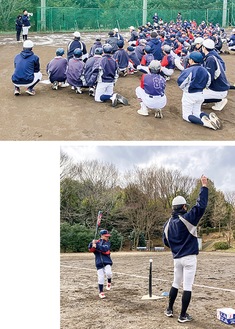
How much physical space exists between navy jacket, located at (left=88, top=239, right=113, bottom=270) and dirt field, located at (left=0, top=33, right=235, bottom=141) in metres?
2.33

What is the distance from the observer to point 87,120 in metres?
8.38

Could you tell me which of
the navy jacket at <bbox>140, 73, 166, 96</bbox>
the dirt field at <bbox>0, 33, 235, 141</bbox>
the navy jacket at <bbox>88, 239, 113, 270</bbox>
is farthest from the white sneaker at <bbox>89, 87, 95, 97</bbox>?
the navy jacket at <bbox>88, 239, 113, 270</bbox>

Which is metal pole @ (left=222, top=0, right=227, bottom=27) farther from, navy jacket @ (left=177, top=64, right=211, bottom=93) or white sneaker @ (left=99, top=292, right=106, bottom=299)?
white sneaker @ (left=99, top=292, right=106, bottom=299)

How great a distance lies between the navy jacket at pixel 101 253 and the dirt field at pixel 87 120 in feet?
7.65

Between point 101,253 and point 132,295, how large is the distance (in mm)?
665

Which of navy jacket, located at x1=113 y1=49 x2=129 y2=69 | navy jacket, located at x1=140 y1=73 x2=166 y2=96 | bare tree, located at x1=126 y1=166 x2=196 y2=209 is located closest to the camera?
bare tree, located at x1=126 y1=166 x2=196 y2=209

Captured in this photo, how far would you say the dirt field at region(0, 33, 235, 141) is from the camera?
25.1 feet

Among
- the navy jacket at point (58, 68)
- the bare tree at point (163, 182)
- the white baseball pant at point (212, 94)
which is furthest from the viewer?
the navy jacket at point (58, 68)

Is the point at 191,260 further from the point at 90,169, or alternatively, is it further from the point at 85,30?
the point at 85,30

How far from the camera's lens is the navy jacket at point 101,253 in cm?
550

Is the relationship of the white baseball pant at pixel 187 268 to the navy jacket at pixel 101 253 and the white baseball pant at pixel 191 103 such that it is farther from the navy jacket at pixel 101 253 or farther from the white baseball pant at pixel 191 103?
the white baseball pant at pixel 191 103

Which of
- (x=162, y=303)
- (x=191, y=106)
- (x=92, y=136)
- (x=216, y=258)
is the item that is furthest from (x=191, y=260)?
(x=191, y=106)

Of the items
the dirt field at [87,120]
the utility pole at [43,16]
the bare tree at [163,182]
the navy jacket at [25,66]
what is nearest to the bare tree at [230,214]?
the bare tree at [163,182]

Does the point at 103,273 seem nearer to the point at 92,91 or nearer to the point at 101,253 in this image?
the point at 101,253
